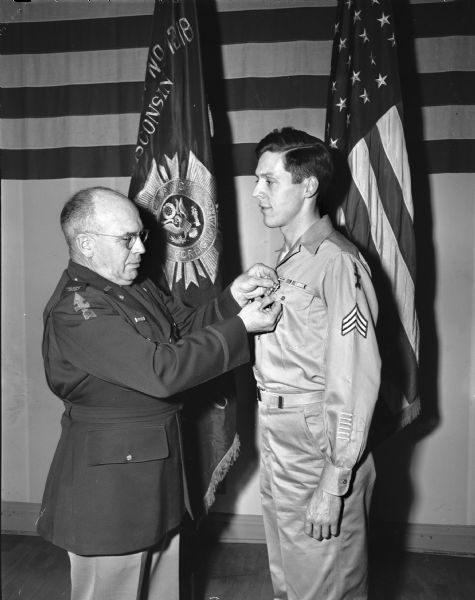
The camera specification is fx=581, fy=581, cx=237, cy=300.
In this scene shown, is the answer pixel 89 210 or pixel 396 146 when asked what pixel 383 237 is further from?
pixel 89 210

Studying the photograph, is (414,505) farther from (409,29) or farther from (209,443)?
(409,29)

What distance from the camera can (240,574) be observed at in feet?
10.3

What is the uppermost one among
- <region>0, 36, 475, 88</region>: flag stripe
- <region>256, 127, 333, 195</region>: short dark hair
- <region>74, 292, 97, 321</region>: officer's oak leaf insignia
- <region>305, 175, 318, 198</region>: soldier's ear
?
<region>0, 36, 475, 88</region>: flag stripe

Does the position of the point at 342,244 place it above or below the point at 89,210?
below

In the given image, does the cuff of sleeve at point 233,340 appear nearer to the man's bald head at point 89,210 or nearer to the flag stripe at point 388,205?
the man's bald head at point 89,210

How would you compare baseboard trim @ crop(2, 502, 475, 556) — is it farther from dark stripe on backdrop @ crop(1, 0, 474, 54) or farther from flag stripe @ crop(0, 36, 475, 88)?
dark stripe on backdrop @ crop(1, 0, 474, 54)

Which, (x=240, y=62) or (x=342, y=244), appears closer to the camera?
(x=342, y=244)

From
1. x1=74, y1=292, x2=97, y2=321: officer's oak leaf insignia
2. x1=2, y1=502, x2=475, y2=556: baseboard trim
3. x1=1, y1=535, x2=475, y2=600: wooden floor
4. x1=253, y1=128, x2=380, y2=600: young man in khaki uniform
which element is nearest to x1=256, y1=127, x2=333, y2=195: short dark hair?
x1=253, y1=128, x2=380, y2=600: young man in khaki uniform

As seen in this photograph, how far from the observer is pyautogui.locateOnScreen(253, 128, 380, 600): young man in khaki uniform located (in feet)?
6.02

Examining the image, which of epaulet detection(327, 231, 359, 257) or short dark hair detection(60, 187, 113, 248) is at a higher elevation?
short dark hair detection(60, 187, 113, 248)

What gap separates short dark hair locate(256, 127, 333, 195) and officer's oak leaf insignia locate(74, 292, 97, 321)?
0.85 m

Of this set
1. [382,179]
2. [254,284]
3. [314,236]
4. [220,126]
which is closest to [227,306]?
[254,284]

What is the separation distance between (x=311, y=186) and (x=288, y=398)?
775mm

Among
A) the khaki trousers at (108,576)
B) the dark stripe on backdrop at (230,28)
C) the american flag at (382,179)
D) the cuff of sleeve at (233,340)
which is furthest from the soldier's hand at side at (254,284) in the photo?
the dark stripe on backdrop at (230,28)
